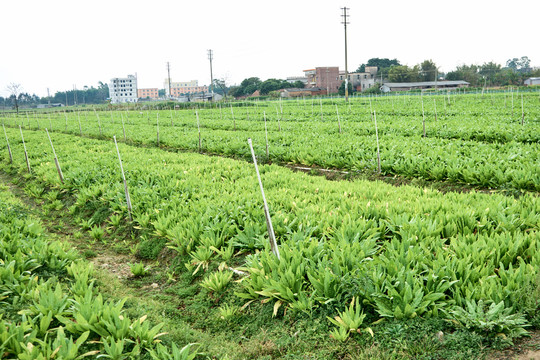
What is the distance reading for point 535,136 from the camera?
11.9m

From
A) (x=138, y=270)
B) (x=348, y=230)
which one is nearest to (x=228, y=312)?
(x=348, y=230)

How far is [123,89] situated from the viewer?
133 meters

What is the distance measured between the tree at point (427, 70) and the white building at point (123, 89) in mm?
93527

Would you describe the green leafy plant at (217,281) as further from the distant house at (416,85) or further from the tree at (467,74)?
the tree at (467,74)

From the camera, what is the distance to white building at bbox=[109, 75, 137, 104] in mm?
130500

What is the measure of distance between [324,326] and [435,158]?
7295 mm

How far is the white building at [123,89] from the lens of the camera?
5138 inches

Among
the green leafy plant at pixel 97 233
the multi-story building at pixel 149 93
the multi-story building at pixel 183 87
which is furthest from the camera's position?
the multi-story building at pixel 149 93

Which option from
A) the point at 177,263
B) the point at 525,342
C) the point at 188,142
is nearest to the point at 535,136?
the point at 525,342

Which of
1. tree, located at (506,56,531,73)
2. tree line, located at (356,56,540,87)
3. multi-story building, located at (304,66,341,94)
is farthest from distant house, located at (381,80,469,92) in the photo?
tree, located at (506,56,531,73)

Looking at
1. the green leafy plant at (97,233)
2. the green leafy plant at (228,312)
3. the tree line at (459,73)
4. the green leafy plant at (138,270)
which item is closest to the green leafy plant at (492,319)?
the green leafy plant at (228,312)

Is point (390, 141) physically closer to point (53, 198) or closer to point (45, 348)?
point (53, 198)

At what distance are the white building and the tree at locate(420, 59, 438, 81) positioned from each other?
93.5 m

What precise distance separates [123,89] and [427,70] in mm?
101216
